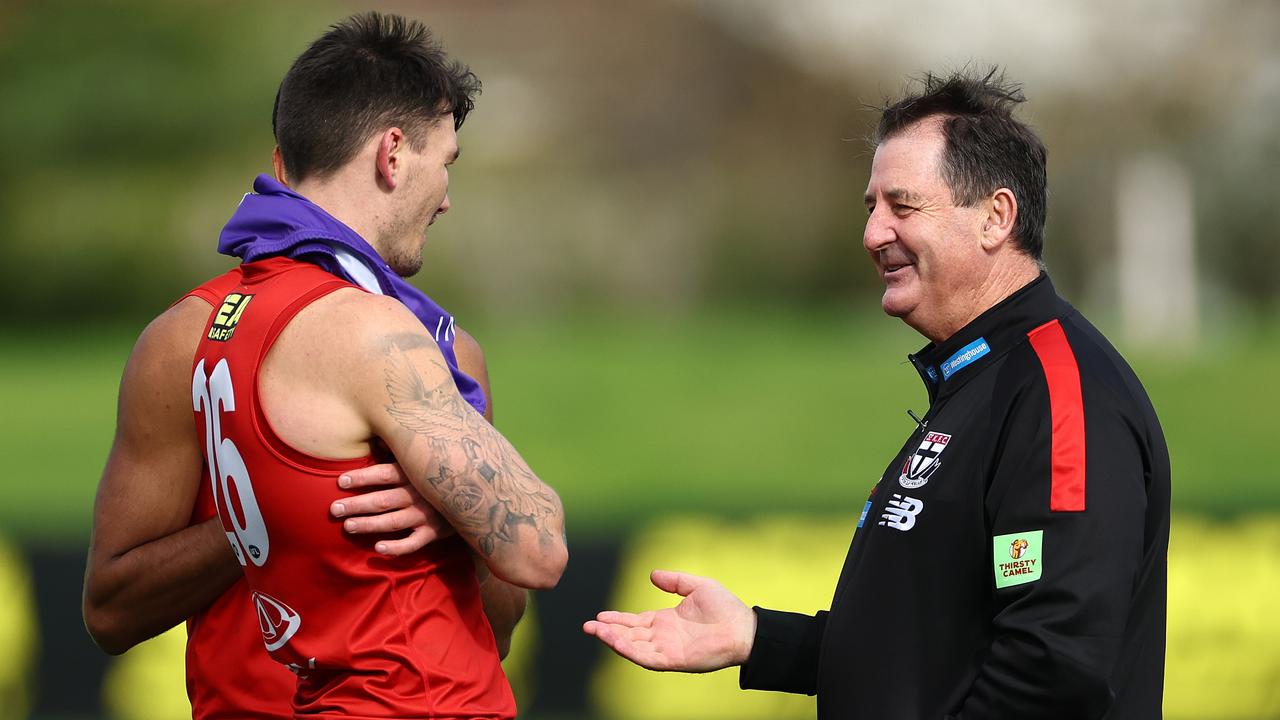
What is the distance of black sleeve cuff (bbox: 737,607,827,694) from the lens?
3.13m

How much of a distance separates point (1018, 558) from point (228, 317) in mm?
1511

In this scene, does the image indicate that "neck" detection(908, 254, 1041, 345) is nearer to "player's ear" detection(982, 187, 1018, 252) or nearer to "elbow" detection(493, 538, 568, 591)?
"player's ear" detection(982, 187, 1018, 252)

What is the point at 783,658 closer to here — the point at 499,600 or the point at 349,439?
the point at 499,600

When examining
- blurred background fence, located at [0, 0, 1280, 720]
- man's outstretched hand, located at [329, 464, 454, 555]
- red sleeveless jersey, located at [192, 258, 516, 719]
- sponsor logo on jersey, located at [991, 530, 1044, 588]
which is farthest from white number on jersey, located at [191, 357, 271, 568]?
blurred background fence, located at [0, 0, 1280, 720]

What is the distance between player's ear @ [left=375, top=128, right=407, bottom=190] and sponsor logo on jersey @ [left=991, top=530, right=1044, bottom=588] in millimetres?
1340

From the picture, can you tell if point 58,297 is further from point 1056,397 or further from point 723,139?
point 1056,397

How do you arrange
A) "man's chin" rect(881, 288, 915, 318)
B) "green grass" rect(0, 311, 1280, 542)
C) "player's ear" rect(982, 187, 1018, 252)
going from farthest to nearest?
"green grass" rect(0, 311, 1280, 542), "man's chin" rect(881, 288, 915, 318), "player's ear" rect(982, 187, 1018, 252)

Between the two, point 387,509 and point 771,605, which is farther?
point 771,605

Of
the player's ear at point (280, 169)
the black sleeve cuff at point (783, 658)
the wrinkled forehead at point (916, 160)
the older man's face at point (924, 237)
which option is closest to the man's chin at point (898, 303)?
the older man's face at point (924, 237)

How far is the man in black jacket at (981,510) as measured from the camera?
101 inches

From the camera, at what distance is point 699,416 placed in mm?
17219

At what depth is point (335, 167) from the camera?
9.27 ft

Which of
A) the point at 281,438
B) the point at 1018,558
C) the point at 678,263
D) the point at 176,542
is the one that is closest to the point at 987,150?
the point at 1018,558

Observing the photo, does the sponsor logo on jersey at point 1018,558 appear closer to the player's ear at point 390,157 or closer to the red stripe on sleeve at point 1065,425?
the red stripe on sleeve at point 1065,425
